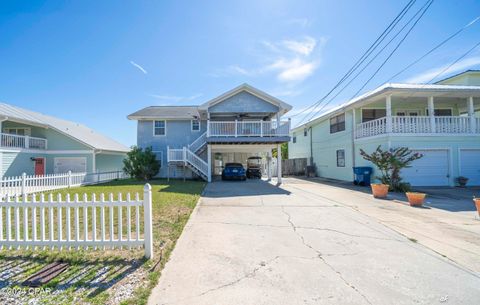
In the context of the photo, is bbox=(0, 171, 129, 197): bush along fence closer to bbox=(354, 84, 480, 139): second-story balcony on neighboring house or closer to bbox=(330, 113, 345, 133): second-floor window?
bbox=(354, 84, 480, 139): second-story balcony on neighboring house

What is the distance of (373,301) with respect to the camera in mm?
2766

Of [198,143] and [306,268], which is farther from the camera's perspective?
[198,143]

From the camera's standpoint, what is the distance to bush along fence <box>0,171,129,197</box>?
9961 millimetres

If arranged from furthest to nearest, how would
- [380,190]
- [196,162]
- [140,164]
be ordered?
[140,164]
[196,162]
[380,190]

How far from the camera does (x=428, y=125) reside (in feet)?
45.1

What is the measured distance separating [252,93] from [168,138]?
8.41 metres

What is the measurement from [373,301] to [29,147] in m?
23.9

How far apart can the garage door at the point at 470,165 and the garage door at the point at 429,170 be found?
1.05 meters

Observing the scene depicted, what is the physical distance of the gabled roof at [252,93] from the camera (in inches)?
635

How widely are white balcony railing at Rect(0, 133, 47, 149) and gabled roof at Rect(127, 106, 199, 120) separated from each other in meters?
7.69

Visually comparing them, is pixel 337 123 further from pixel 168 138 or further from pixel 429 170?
pixel 168 138

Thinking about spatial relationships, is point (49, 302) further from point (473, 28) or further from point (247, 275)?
point (473, 28)

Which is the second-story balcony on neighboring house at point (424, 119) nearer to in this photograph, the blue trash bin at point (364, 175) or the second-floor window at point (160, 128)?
the blue trash bin at point (364, 175)

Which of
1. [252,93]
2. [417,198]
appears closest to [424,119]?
[417,198]
